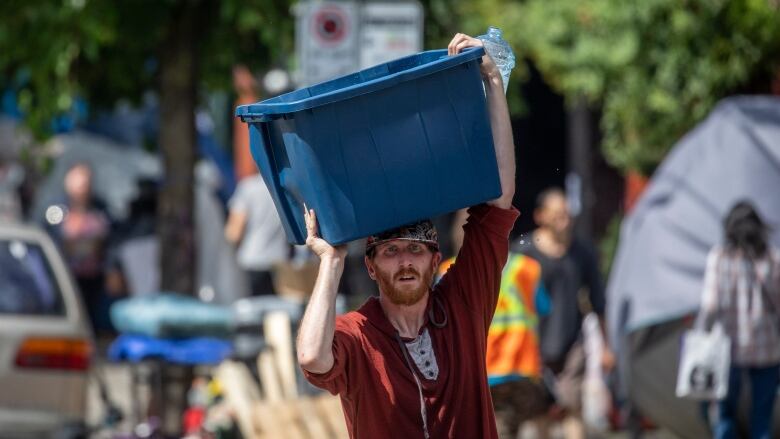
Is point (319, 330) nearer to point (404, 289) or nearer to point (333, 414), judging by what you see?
point (404, 289)

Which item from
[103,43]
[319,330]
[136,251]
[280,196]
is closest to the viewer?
[319,330]

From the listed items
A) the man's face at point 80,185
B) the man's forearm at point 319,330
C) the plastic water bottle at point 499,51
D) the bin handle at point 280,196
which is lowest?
the man's forearm at point 319,330

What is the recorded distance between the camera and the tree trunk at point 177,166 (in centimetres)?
1295

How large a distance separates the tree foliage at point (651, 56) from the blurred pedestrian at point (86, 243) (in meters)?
3.60

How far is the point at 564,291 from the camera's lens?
503 inches

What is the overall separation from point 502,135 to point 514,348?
4.97 m

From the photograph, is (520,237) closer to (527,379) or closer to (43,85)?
(527,379)

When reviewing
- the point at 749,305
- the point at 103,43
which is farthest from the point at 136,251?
the point at 749,305

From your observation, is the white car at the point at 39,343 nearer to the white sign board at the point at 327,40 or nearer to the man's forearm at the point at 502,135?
the white sign board at the point at 327,40

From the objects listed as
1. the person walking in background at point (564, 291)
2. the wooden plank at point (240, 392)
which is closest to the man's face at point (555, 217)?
the person walking in background at point (564, 291)

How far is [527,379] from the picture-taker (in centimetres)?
1055

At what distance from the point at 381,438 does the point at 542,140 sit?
61.7 feet

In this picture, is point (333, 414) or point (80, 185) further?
point (80, 185)

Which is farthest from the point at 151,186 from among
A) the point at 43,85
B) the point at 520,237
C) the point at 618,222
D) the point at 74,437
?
the point at 520,237
